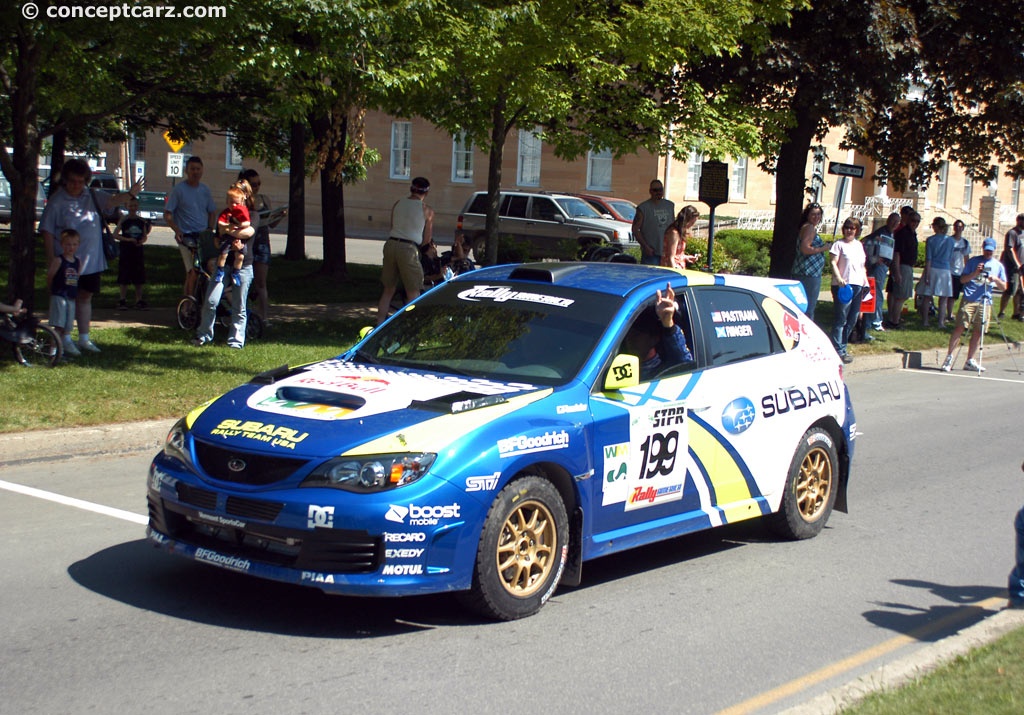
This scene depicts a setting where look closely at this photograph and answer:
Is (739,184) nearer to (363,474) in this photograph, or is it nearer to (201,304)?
(201,304)

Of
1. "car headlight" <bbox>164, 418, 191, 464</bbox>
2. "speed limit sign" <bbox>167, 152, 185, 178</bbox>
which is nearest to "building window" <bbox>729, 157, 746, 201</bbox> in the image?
"speed limit sign" <bbox>167, 152, 185, 178</bbox>

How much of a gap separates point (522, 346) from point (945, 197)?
167 ft

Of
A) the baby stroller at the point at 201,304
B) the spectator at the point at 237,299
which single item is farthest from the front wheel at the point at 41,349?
the baby stroller at the point at 201,304

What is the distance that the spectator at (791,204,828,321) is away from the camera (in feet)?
53.3

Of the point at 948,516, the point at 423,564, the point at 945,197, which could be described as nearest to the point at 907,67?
the point at 948,516

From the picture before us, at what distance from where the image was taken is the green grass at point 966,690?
439 cm

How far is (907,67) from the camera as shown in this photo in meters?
18.5

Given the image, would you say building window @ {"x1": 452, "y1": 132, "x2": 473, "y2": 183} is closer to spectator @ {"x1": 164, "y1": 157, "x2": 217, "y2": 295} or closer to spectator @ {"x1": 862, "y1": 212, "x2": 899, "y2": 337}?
spectator @ {"x1": 862, "y1": 212, "x2": 899, "y2": 337}

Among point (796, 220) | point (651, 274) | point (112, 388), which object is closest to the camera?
point (651, 274)

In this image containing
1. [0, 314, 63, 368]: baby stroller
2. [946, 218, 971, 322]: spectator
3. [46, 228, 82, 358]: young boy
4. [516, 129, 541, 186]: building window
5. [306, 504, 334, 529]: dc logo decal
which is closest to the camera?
[306, 504, 334, 529]: dc logo decal

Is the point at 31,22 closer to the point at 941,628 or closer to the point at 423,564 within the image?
the point at 423,564

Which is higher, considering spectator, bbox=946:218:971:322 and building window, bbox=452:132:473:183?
building window, bbox=452:132:473:183

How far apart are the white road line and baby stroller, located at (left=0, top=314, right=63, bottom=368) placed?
315 centimetres

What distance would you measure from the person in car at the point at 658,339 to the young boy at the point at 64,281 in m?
7.03
